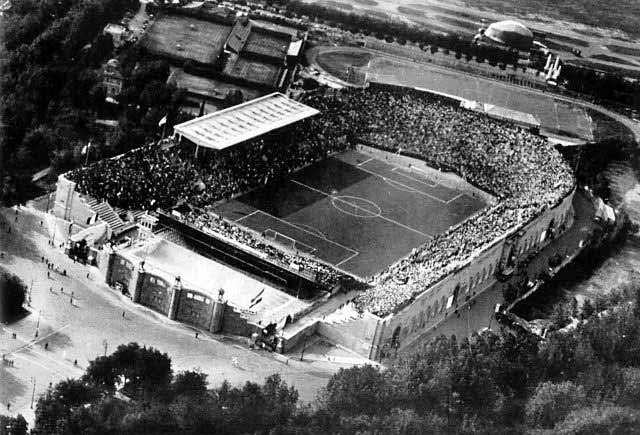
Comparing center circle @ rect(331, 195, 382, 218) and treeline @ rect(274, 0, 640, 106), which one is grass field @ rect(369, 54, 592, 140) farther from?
center circle @ rect(331, 195, 382, 218)

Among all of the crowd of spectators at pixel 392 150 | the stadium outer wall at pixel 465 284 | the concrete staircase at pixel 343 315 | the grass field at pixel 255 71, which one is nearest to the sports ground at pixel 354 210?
the crowd of spectators at pixel 392 150

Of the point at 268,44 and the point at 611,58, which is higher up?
the point at 611,58

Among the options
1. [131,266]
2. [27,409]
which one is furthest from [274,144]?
[27,409]

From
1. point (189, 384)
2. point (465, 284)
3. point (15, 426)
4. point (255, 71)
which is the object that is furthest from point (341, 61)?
point (15, 426)

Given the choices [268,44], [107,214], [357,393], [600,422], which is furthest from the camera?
[268,44]

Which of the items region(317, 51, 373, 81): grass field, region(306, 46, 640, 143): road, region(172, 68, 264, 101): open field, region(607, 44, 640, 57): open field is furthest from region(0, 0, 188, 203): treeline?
region(607, 44, 640, 57): open field

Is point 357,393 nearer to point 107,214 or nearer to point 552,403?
point 552,403

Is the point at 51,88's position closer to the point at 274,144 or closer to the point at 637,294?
the point at 274,144

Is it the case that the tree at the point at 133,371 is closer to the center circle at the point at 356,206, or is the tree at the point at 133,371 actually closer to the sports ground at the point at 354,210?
the sports ground at the point at 354,210
